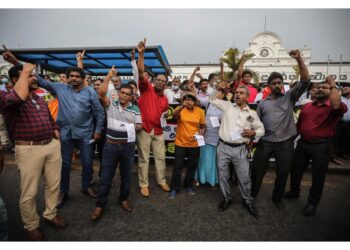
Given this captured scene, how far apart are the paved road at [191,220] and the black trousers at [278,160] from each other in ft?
1.29

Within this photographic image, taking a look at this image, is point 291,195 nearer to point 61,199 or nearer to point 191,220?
point 191,220

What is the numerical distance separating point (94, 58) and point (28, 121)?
6.36 metres

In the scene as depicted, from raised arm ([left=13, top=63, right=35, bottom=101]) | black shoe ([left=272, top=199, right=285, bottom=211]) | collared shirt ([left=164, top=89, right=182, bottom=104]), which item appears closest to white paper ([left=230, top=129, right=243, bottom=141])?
black shoe ([left=272, top=199, right=285, bottom=211])

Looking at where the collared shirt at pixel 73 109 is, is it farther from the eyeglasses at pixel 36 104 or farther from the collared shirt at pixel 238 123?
the collared shirt at pixel 238 123

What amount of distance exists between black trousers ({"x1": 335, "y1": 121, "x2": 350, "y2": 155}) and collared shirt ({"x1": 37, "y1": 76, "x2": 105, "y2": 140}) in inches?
266

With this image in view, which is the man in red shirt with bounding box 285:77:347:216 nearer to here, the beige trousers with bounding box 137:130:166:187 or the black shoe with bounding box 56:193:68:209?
the beige trousers with bounding box 137:130:166:187

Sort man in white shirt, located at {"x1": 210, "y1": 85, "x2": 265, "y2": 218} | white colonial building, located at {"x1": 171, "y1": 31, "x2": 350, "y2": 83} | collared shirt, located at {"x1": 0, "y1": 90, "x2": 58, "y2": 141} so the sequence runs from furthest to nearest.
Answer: white colonial building, located at {"x1": 171, "y1": 31, "x2": 350, "y2": 83} → man in white shirt, located at {"x1": 210, "y1": 85, "x2": 265, "y2": 218} → collared shirt, located at {"x1": 0, "y1": 90, "x2": 58, "y2": 141}

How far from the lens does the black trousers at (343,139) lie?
19.1 feet

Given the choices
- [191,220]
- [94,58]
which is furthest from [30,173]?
[94,58]

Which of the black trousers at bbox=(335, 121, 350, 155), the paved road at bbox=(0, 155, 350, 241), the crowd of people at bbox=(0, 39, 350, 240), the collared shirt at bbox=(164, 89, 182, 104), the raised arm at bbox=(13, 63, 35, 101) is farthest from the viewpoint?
the collared shirt at bbox=(164, 89, 182, 104)

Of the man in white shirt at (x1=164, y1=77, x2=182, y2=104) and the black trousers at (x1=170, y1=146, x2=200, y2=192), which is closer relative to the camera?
the black trousers at (x1=170, y1=146, x2=200, y2=192)

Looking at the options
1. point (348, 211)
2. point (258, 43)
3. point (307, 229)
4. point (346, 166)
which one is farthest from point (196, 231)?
point (258, 43)

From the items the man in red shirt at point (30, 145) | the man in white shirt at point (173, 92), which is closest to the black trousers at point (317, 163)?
the man in red shirt at point (30, 145)

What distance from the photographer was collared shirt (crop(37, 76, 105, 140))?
10.5 ft
